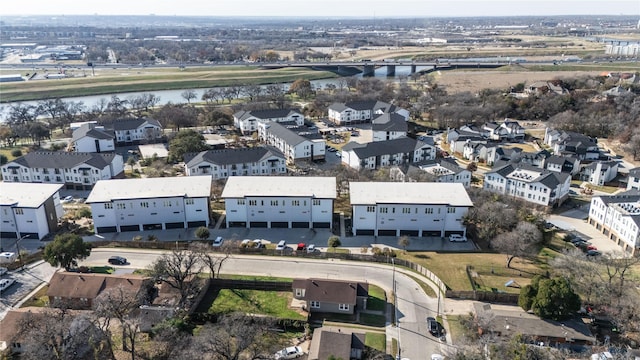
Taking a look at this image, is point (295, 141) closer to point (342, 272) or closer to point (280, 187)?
point (280, 187)

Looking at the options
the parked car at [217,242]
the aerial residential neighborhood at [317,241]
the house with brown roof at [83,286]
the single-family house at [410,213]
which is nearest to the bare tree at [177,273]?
the aerial residential neighborhood at [317,241]

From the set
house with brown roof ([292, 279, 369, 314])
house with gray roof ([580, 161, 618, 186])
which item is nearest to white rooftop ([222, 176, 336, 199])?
house with brown roof ([292, 279, 369, 314])

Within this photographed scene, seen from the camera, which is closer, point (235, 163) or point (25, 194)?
point (25, 194)

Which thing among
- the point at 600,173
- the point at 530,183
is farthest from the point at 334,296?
the point at 600,173

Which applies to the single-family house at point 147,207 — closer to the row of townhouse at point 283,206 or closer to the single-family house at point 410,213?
the row of townhouse at point 283,206

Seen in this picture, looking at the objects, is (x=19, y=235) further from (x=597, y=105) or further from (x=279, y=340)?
(x=597, y=105)

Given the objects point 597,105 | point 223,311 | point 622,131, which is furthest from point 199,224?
point 597,105
